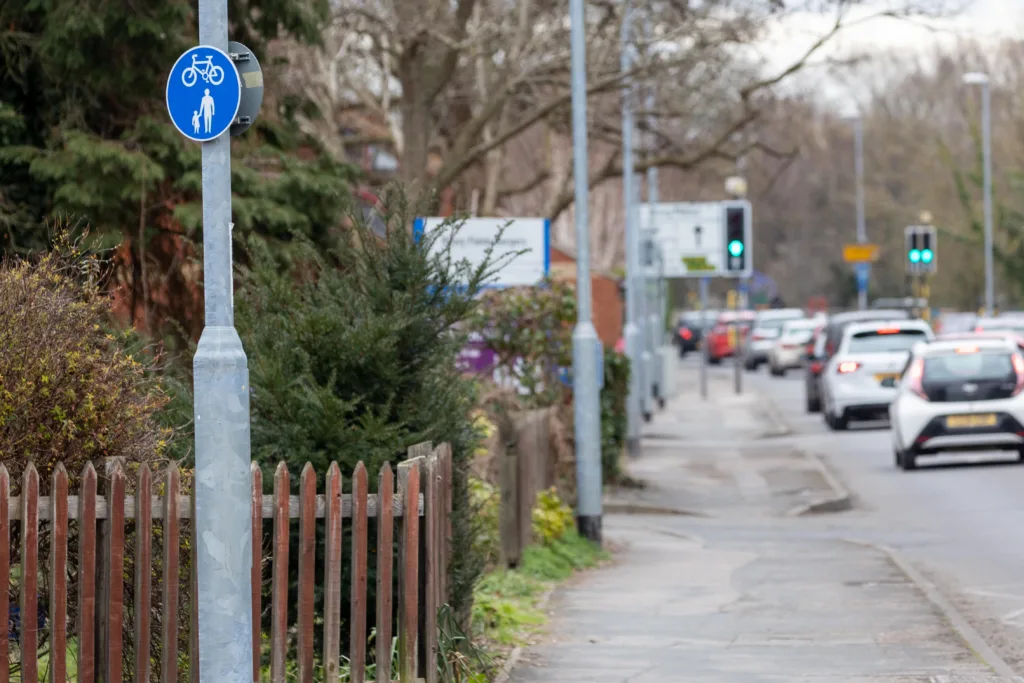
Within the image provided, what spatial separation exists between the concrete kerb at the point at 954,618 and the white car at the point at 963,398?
6345 millimetres

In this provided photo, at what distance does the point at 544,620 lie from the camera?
11.4 meters

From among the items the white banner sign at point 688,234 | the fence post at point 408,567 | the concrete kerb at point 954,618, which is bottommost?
the concrete kerb at point 954,618

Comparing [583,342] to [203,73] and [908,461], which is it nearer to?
[203,73]

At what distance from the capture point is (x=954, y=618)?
11398 millimetres

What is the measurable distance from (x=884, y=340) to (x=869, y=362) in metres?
0.62

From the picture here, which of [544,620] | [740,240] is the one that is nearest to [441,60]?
[740,240]

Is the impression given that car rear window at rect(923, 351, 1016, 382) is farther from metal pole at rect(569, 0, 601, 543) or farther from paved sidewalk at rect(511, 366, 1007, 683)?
metal pole at rect(569, 0, 601, 543)

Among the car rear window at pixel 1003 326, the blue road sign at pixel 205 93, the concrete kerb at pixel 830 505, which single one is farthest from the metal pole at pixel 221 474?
the car rear window at pixel 1003 326

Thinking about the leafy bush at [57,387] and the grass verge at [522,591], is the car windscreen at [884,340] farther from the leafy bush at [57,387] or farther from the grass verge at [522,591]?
the leafy bush at [57,387]

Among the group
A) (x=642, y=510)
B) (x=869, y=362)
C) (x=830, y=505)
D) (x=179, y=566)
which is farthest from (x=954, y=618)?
(x=869, y=362)

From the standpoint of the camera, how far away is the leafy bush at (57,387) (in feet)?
23.0

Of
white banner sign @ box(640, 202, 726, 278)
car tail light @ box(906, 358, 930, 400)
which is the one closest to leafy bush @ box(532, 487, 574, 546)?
car tail light @ box(906, 358, 930, 400)

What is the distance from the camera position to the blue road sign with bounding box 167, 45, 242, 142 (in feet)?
22.2

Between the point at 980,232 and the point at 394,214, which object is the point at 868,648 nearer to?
the point at 394,214
